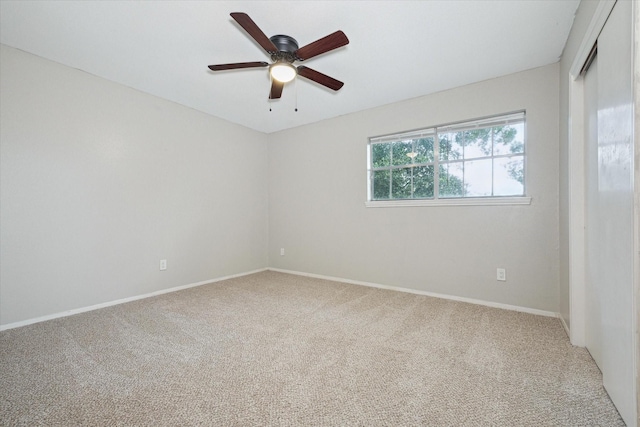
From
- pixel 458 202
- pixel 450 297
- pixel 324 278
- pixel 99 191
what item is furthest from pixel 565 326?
pixel 99 191

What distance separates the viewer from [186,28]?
6.91 feet

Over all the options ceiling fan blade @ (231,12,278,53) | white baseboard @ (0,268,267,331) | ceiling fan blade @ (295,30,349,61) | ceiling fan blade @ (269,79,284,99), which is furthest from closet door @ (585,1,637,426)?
white baseboard @ (0,268,267,331)

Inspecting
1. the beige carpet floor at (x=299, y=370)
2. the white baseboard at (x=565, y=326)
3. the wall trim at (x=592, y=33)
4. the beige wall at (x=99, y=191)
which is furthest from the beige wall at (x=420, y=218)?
the beige wall at (x=99, y=191)

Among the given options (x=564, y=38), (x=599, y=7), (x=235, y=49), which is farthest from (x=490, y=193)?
(x=235, y=49)

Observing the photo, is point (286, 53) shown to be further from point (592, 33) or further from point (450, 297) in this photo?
point (450, 297)

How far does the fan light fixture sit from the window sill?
1.98 meters

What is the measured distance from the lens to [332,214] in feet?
13.2

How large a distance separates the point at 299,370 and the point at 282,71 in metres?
2.18

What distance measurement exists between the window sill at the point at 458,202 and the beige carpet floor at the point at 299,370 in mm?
1096

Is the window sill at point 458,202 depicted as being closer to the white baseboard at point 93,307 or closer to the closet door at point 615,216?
the closet door at point 615,216

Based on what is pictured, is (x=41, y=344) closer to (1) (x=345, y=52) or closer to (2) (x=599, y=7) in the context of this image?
(1) (x=345, y=52)

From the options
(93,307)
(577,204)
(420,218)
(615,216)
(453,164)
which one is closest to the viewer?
(615,216)

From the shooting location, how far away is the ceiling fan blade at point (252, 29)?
1.57m

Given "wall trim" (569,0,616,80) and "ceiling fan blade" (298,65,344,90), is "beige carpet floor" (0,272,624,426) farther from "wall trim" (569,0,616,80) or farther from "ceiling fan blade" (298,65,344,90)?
"ceiling fan blade" (298,65,344,90)
